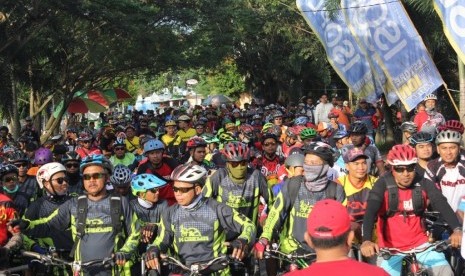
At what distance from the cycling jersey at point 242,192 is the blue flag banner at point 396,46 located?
570 centimetres

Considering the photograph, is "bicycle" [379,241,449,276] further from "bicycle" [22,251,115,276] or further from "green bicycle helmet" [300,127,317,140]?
"green bicycle helmet" [300,127,317,140]

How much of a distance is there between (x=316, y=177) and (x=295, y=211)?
40cm

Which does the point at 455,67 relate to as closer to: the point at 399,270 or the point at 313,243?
the point at 399,270

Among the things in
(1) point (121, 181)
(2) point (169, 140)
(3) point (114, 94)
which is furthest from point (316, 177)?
(3) point (114, 94)

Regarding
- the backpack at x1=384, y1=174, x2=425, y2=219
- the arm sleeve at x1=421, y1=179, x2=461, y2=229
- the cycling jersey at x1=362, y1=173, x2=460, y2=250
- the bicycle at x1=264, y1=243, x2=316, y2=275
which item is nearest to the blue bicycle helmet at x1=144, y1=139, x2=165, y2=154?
the bicycle at x1=264, y1=243, x2=316, y2=275

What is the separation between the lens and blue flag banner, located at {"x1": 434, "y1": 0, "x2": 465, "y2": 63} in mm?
10992

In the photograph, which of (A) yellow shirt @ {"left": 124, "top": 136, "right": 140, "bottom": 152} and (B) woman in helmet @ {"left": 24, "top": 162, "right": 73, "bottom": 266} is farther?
(A) yellow shirt @ {"left": 124, "top": 136, "right": 140, "bottom": 152}

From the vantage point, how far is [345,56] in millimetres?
16359

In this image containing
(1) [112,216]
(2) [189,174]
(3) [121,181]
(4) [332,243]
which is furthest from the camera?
(3) [121,181]

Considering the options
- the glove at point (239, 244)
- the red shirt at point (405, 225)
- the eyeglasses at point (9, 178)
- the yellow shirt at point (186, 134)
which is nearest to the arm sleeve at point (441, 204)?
the red shirt at point (405, 225)

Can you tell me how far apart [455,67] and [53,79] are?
1509cm

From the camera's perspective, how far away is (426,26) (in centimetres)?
1781

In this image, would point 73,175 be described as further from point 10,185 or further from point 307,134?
point 307,134

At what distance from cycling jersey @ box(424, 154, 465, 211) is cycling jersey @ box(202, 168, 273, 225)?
191 centimetres
